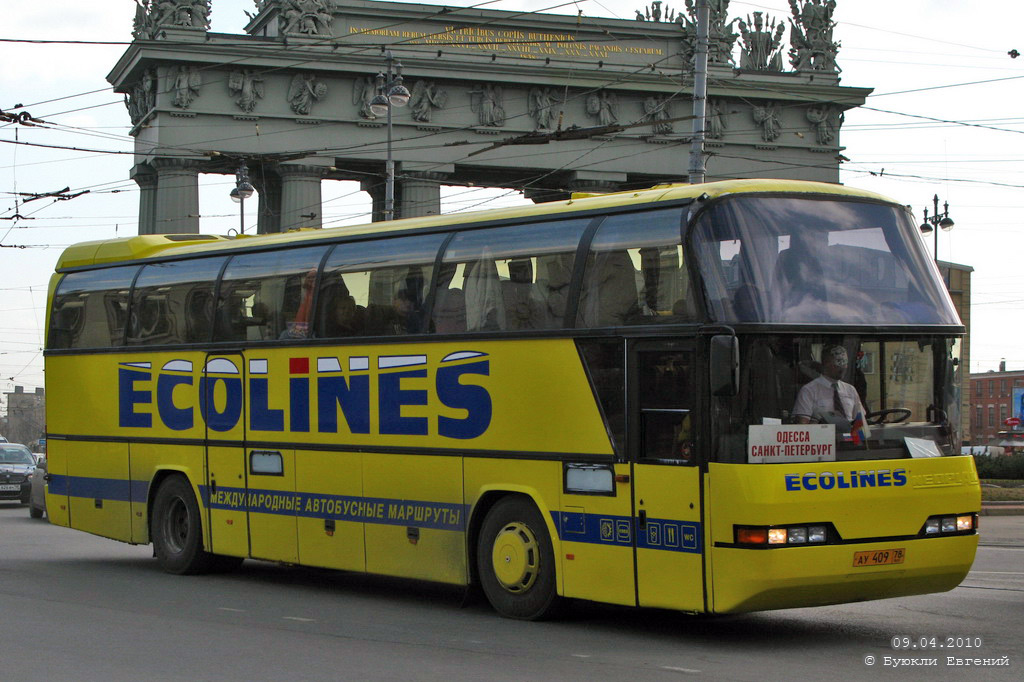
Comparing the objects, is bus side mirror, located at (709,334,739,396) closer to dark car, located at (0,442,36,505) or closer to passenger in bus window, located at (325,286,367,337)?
passenger in bus window, located at (325,286,367,337)

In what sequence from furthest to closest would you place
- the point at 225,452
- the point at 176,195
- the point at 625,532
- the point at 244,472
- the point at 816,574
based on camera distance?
the point at 176,195 → the point at 225,452 → the point at 244,472 → the point at 625,532 → the point at 816,574

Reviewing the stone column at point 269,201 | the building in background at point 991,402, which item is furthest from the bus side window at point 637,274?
the building in background at point 991,402

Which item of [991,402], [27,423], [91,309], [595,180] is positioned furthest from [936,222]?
[27,423]

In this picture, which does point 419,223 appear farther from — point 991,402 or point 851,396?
point 991,402

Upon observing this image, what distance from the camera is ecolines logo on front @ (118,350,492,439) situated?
12117 mm

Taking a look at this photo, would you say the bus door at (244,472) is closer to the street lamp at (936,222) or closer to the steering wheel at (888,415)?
the steering wheel at (888,415)

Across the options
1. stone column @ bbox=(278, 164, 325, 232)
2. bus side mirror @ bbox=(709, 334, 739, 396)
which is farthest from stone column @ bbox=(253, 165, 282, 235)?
bus side mirror @ bbox=(709, 334, 739, 396)

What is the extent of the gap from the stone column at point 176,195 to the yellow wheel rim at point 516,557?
33.1 meters

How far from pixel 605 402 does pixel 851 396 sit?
5.72 feet

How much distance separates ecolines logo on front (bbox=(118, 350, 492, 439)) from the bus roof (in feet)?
3.78

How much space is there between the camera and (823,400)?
1001 centimetres

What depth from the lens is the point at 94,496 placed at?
55.2ft

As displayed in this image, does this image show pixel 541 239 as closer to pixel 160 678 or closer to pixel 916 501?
pixel 916 501

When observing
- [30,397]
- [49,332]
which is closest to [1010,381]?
[30,397]
